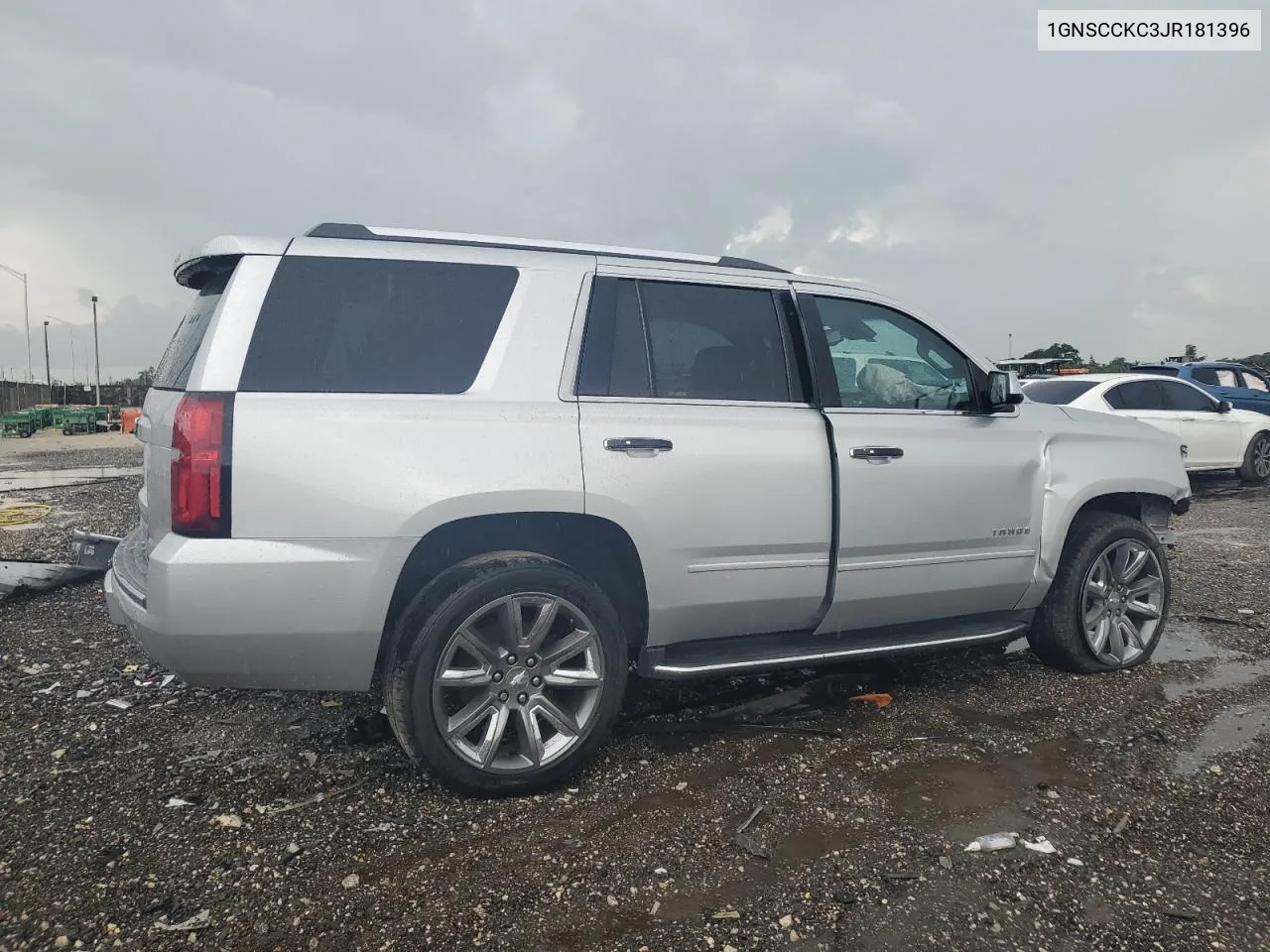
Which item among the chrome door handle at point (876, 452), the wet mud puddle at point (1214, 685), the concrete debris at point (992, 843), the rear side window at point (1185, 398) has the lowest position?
the wet mud puddle at point (1214, 685)

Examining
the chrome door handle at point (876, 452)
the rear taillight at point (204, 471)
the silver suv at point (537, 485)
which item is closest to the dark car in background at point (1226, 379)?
the silver suv at point (537, 485)

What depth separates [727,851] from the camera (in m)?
2.66

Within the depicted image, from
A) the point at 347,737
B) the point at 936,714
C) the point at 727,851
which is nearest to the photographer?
the point at 727,851

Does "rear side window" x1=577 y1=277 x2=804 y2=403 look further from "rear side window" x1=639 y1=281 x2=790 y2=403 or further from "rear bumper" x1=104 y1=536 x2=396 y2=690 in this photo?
"rear bumper" x1=104 y1=536 x2=396 y2=690

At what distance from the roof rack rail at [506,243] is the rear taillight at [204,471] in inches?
30.3

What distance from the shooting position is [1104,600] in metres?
4.32

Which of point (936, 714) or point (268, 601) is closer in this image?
point (268, 601)

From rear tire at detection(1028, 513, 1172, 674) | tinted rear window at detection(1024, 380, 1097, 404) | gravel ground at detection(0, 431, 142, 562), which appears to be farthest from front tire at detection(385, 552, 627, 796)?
tinted rear window at detection(1024, 380, 1097, 404)

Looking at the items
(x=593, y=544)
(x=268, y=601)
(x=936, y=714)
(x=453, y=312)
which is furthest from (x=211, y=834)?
(x=936, y=714)

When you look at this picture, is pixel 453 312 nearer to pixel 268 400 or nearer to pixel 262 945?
pixel 268 400

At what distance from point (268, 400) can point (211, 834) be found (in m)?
1.40

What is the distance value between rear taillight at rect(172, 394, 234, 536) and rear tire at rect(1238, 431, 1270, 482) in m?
13.3

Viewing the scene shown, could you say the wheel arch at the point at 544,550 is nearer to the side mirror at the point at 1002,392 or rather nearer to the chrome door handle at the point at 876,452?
the chrome door handle at the point at 876,452

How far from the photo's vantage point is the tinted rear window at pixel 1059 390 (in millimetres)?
9994
